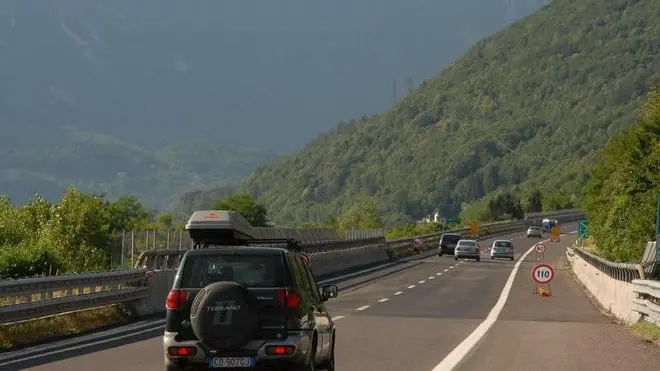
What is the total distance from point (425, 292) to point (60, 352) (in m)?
21.4

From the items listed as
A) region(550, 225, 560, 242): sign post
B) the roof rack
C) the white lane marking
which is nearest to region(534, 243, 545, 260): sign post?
region(550, 225, 560, 242): sign post

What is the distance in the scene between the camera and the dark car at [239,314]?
10.8m

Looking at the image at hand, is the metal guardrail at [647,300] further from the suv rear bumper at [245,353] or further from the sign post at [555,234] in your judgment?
the sign post at [555,234]

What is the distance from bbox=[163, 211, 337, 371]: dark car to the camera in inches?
424

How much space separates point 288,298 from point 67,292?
36.0 ft

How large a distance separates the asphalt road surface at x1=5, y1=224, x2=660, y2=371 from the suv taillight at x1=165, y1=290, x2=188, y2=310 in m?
3.72

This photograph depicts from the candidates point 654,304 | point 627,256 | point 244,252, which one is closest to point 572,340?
point 654,304

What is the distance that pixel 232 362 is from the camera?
10828 mm

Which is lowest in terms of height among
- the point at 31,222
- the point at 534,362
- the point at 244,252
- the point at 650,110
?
the point at 534,362

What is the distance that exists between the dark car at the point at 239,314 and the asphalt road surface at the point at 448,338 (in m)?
3.69

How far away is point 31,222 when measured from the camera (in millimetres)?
70375

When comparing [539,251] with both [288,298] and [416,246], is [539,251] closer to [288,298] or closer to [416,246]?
[416,246]

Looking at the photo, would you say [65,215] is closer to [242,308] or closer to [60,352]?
[60,352]

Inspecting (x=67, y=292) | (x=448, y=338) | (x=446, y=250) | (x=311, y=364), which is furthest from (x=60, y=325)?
(x=446, y=250)
